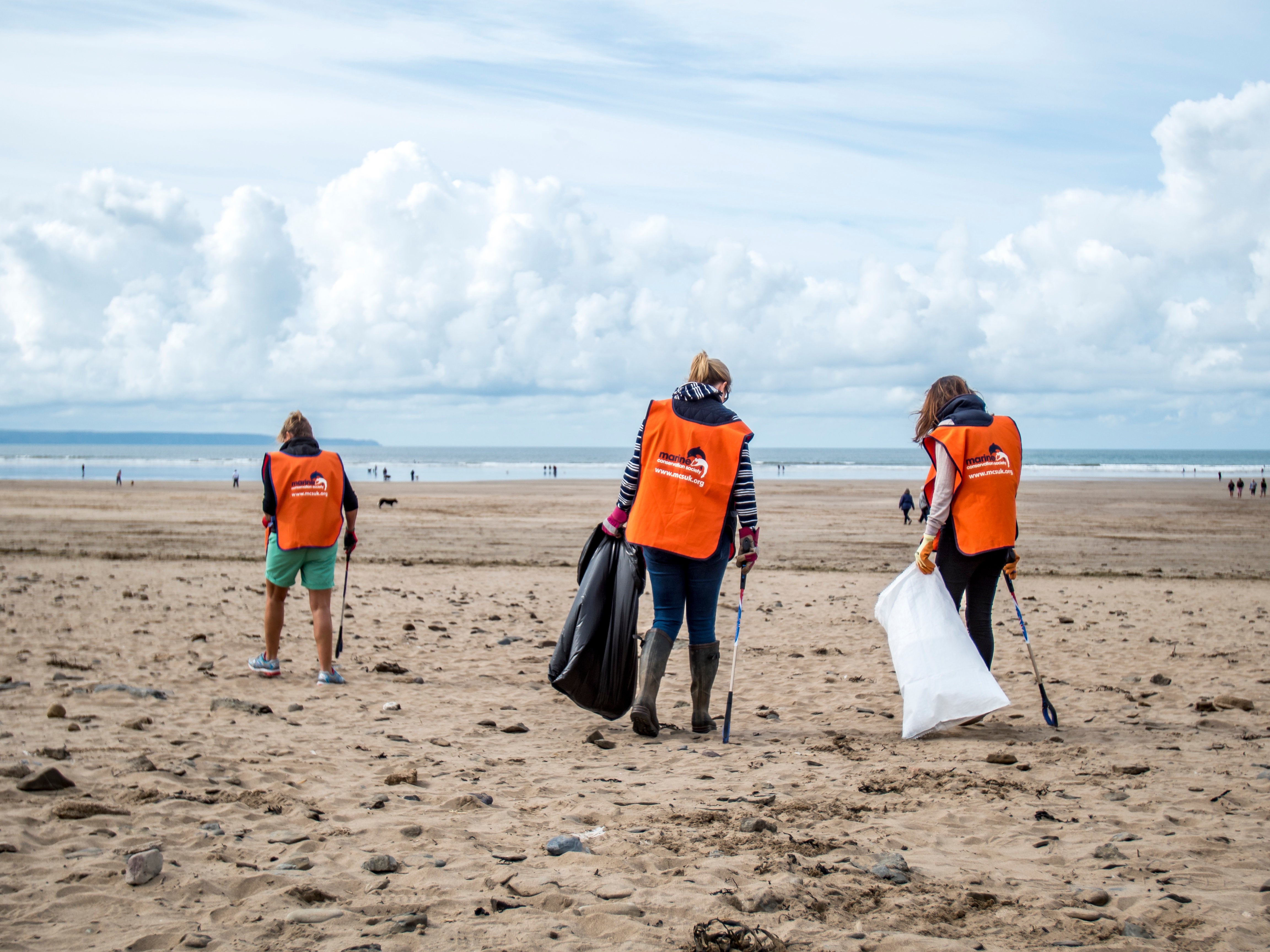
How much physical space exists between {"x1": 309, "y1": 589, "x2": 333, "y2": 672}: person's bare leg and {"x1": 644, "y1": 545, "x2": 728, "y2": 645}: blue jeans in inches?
97.1

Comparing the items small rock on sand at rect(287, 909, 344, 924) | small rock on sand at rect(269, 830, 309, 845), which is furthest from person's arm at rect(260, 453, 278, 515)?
small rock on sand at rect(287, 909, 344, 924)

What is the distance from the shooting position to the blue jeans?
5.02 meters

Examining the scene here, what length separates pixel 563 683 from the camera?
5.25 m

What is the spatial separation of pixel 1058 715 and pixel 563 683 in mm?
2948

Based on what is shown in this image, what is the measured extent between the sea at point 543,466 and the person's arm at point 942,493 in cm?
2273

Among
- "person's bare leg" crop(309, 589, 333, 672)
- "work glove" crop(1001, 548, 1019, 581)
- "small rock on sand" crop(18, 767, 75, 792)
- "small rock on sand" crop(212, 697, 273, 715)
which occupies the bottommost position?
"small rock on sand" crop(212, 697, 273, 715)

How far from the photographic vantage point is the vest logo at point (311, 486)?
247 inches

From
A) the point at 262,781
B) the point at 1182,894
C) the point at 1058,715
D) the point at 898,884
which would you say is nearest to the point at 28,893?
the point at 262,781

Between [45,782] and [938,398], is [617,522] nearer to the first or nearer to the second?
[938,398]

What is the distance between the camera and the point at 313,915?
9.03ft

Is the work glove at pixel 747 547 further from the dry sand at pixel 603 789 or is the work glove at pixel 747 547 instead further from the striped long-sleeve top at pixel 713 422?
the dry sand at pixel 603 789

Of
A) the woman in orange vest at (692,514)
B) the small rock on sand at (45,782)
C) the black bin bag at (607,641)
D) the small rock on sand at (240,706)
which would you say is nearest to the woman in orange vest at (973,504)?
the woman in orange vest at (692,514)

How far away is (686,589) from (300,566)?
2.90m

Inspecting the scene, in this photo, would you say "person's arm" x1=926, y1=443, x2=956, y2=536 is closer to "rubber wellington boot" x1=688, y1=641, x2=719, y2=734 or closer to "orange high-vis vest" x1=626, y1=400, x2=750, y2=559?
"orange high-vis vest" x1=626, y1=400, x2=750, y2=559
